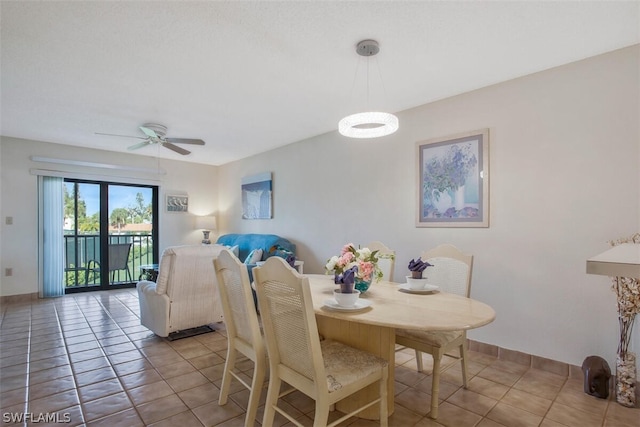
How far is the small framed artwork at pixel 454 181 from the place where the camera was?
2.86 metres

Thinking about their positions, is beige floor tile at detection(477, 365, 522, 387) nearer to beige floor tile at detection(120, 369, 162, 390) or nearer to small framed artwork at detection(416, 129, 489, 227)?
small framed artwork at detection(416, 129, 489, 227)

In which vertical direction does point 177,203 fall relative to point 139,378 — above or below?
above

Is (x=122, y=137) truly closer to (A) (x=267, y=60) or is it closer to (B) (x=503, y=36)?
(A) (x=267, y=60)

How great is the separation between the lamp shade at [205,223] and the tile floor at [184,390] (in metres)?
3.17

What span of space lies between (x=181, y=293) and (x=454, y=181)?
2854mm

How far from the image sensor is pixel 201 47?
2.24 meters

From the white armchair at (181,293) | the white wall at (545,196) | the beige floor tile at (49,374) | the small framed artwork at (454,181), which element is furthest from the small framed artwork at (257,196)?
the beige floor tile at (49,374)

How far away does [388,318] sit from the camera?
1523mm

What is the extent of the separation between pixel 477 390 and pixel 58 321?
446cm

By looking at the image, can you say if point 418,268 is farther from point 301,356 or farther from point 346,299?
point 301,356

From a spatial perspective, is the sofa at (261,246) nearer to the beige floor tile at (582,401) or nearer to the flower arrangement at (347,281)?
the flower arrangement at (347,281)

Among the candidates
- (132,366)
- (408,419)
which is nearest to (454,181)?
(408,419)

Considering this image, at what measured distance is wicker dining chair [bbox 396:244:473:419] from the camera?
1.91 m

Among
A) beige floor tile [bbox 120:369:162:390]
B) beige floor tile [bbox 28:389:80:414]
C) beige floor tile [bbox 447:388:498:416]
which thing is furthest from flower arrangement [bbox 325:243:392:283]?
beige floor tile [bbox 28:389:80:414]
